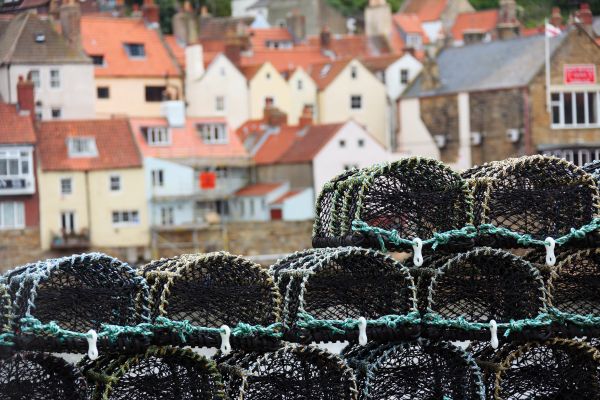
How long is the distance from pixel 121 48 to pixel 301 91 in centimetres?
468

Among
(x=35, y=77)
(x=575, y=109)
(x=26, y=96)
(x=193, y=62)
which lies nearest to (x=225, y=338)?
(x=575, y=109)

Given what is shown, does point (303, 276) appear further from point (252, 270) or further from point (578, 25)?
point (578, 25)

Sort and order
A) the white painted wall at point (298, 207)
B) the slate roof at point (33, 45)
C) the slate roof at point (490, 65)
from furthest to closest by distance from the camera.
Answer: the white painted wall at point (298, 207)
the slate roof at point (490, 65)
the slate roof at point (33, 45)

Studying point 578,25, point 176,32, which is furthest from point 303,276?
point 176,32

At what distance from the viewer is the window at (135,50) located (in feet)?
132

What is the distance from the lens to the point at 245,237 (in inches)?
1379

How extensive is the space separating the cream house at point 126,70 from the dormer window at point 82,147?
393cm


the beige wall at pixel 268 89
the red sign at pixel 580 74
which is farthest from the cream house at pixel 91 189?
the red sign at pixel 580 74

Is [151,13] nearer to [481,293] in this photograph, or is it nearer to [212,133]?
[212,133]

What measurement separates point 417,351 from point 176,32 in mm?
36612

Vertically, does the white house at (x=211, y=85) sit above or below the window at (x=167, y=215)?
above

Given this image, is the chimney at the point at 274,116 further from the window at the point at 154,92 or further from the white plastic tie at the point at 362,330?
the white plastic tie at the point at 362,330

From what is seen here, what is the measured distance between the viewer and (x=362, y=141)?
36094mm

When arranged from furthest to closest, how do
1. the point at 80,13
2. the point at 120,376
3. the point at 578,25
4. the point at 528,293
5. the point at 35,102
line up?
the point at 80,13 → the point at 35,102 → the point at 578,25 → the point at 528,293 → the point at 120,376
